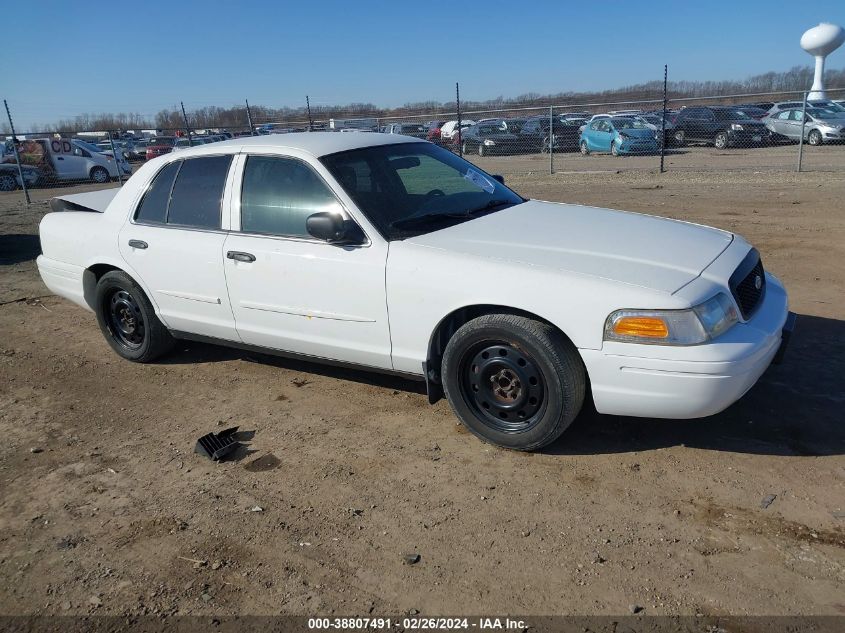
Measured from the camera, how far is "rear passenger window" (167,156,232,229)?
15.3ft

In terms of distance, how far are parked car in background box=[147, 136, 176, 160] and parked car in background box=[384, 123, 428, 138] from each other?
29.2 feet

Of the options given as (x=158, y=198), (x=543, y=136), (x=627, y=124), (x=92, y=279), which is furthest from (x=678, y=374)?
(x=543, y=136)

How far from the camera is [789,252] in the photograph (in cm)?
755

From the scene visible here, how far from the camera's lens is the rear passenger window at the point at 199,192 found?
4664 mm

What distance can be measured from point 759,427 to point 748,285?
0.78m

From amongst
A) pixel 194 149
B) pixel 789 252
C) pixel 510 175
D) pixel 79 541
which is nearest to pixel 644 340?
pixel 79 541

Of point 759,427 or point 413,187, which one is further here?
point 413,187

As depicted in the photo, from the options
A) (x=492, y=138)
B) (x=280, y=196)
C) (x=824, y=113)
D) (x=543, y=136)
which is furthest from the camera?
(x=543, y=136)

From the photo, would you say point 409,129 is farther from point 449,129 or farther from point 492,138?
point 492,138

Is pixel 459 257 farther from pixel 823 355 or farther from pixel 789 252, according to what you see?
pixel 789 252

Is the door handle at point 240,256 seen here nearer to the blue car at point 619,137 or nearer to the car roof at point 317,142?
the car roof at point 317,142

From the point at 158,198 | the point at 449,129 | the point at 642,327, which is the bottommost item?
the point at 642,327

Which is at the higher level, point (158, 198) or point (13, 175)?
point (158, 198)

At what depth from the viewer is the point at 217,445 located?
158 inches
